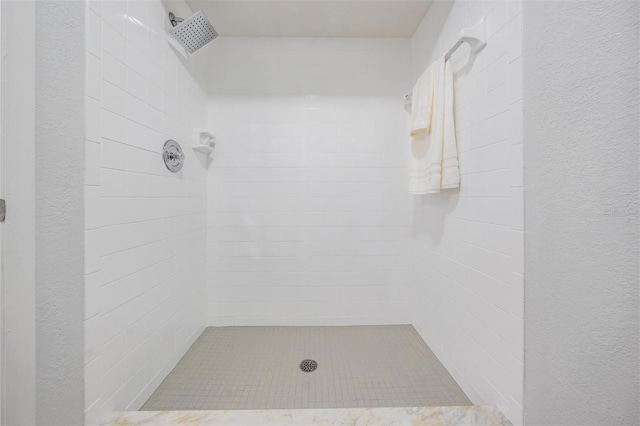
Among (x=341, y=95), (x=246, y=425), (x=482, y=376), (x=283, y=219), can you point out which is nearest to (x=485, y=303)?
(x=482, y=376)

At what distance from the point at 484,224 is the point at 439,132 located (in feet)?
1.75

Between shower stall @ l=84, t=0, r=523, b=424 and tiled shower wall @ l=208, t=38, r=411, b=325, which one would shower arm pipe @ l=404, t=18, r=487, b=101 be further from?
tiled shower wall @ l=208, t=38, r=411, b=325

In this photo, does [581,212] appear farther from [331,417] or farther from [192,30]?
[192,30]

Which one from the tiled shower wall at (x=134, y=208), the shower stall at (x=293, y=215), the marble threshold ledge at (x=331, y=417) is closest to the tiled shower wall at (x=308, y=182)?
the shower stall at (x=293, y=215)

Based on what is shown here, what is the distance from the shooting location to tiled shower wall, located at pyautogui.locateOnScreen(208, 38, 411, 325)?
1853 mm

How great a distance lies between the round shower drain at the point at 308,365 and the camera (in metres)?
1.38

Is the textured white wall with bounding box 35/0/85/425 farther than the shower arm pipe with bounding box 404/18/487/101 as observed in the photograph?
No

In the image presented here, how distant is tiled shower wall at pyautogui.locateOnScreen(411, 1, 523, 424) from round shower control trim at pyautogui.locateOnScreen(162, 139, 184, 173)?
58.7 inches

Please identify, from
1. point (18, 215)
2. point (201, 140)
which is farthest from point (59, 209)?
point (201, 140)

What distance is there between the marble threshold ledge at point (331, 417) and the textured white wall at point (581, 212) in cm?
18

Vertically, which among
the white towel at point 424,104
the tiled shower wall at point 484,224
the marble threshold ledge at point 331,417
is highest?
the white towel at point 424,104

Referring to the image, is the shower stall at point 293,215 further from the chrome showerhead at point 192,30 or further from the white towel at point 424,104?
the white towel at point 424,104

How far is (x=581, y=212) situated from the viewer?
0.68 meters

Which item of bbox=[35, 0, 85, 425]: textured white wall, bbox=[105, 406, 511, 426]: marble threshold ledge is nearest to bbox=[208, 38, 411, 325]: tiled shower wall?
bbox=[105, 406, 511, 426]: marble threshold ledge
